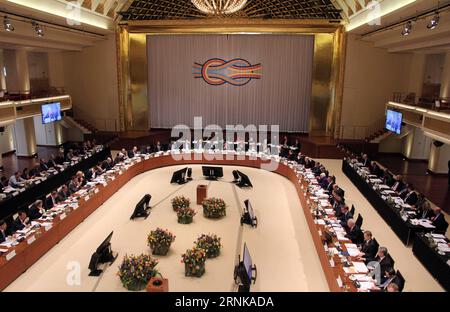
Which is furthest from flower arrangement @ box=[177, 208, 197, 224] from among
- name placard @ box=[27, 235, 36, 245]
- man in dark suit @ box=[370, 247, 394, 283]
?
man in dark suit @ box=[370, 247, 394, 283]

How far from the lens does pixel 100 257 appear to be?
8.12m

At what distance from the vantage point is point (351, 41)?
62.2 ft

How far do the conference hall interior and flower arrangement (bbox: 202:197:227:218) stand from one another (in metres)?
0.04

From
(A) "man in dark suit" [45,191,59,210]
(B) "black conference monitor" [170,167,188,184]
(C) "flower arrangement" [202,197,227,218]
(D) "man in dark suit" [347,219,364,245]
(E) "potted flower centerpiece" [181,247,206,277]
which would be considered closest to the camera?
(E) "potted flower centerpiece" [181,247,206,277]

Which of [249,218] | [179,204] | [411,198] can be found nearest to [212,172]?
[179,204]

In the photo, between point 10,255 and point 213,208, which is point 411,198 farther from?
point 10,255

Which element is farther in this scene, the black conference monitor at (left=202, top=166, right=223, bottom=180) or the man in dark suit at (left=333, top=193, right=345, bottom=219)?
the black conference monitor at (left=202, top=166, right=223, bottom=180)

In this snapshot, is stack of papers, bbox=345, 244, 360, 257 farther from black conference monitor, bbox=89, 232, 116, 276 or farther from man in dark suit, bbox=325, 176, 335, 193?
black conference monitor, bbox=89, 232, 116, 276

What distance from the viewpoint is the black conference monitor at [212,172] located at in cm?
1513

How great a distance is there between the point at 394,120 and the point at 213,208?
361 inches

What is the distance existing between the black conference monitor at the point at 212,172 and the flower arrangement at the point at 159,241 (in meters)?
6.61

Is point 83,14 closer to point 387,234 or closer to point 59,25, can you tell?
point 59,25

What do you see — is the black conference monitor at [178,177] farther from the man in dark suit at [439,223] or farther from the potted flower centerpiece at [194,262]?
the man in dark suit at [439,223]

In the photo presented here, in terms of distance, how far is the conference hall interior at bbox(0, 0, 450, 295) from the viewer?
796 cm
